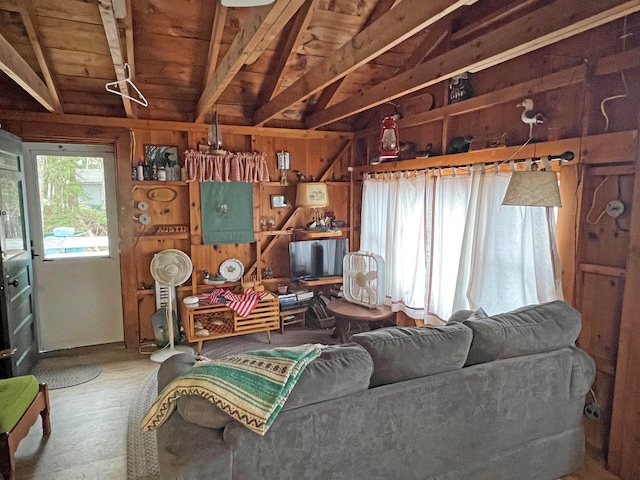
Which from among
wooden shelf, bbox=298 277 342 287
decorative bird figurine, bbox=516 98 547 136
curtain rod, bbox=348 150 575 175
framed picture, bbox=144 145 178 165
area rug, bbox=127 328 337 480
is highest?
decorative bird figurine, bbox=516 98 547 136

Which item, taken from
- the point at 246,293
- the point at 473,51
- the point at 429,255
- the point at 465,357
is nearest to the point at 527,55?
the point at 473,51

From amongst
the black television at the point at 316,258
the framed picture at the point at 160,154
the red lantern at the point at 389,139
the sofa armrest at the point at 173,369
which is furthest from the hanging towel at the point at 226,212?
the sofa armrest at the point at 173,369

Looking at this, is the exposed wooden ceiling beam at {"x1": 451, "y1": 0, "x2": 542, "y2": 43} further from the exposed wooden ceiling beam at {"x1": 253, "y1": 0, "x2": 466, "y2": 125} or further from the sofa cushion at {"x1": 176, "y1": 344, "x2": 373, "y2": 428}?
the sofa cushion at {"x1": 176, "y1": 344, "x2": 373, "y2": 428}

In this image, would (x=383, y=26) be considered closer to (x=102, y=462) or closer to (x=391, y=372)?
(x=391, y=372)

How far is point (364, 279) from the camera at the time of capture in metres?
4.06

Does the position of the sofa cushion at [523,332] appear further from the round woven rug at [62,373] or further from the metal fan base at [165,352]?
the round woven rug at [62,373]

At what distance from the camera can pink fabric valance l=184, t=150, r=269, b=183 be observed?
4.41 meters

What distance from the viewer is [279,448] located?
1645 millimetres

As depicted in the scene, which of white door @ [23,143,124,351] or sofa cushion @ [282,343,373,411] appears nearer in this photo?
sofa cushion @ [282,343,373,411]

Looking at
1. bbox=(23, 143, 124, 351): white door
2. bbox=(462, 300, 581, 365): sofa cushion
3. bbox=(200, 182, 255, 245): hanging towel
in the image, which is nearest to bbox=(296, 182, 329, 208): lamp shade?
bbox=(200, 182, 255, 245): hanging towel

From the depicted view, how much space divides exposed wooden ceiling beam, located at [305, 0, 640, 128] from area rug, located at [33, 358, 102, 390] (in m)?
3.63

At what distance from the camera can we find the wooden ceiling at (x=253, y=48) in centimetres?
215

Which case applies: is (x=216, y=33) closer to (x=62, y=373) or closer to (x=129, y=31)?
(x=129, y=31)

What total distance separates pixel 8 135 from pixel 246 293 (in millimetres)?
2598
